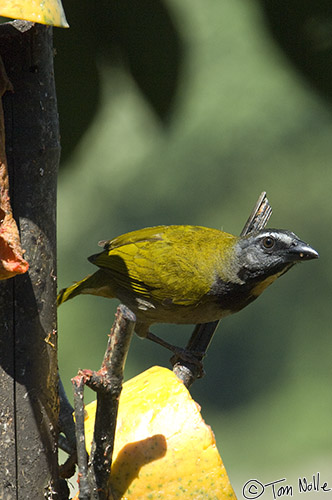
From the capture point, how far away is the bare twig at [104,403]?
126cm

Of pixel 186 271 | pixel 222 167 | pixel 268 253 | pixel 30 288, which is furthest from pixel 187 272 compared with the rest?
pixel 222 167

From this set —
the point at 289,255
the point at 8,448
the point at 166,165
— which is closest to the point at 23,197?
the point at 8,448

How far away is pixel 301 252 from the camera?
2.02m

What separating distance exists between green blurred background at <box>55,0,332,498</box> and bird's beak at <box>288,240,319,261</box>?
1771mm

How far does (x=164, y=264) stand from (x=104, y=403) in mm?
937

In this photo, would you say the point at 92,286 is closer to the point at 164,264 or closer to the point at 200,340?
the point at 164,264

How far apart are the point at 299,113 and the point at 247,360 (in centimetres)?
123

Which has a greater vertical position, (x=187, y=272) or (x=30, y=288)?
(x=187, y=272)

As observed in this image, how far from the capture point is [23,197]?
1365 mm

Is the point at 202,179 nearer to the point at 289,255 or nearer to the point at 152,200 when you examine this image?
the point at 152,200

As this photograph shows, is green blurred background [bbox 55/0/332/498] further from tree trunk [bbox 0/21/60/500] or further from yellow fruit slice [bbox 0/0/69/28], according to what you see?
yellow fruit slice [bbox 0/0/69/28]

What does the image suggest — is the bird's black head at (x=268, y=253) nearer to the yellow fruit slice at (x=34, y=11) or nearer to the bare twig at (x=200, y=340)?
the bare twig at (x=200, y=340)

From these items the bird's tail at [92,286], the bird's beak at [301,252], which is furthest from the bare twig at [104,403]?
the bird's tail at [92,286]

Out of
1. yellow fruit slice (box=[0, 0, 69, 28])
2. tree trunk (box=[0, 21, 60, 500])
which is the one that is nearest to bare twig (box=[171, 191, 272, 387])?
tree trunk (box=[0, 21, 60, 500])
